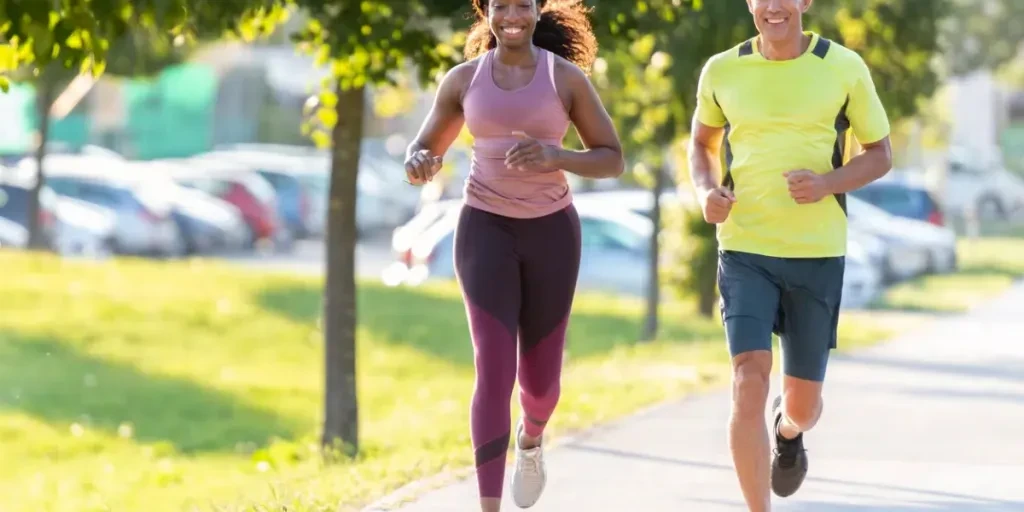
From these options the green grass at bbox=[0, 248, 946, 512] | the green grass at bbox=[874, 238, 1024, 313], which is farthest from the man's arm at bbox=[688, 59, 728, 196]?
the green grass at bbox=[874, 238, 1024, 313]

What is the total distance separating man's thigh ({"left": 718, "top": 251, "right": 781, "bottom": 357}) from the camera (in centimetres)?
596

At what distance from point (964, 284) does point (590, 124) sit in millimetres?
21852

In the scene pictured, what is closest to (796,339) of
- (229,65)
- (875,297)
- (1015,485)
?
(1015,485)

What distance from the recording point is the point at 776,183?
5.99 metres

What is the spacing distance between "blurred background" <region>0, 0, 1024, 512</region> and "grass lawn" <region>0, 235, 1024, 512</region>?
45 millimetres

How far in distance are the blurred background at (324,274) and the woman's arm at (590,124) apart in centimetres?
181

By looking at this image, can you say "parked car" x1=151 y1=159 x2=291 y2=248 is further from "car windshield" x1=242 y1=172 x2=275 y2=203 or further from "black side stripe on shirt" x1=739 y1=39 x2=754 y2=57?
"black side stripe on shirt" x1=739 y1=39 x2=754 y2=57

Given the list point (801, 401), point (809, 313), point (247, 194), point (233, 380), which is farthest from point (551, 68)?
point (247, 194)

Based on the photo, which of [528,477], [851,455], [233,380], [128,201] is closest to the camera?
[528,477]

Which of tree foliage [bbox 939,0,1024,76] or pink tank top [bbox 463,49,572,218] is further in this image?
tree foliage [bbox 939,0,1024,76]

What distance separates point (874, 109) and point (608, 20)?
3524 mm

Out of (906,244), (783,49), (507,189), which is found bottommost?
(906,244)

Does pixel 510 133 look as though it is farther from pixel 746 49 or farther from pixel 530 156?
pixel 746 49

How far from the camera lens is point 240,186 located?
37.9 m
